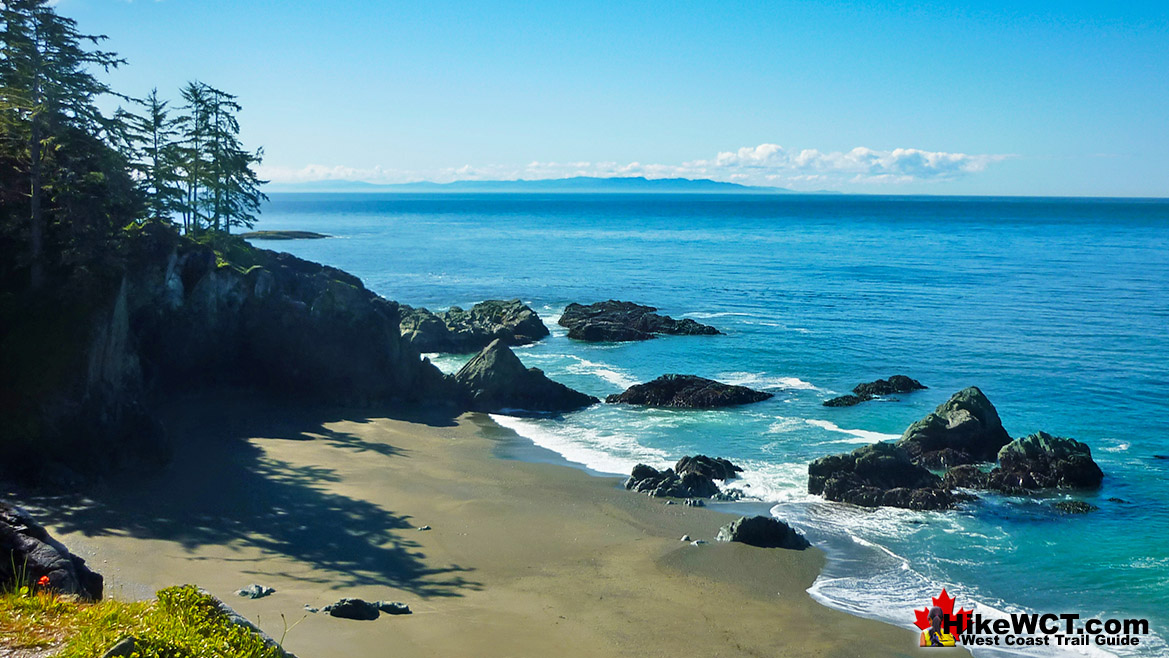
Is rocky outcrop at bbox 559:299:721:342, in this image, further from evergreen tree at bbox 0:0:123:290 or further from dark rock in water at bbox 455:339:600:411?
evergreen tree at bbox 0:0:123:290

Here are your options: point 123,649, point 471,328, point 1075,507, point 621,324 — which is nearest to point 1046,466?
point 1075,507

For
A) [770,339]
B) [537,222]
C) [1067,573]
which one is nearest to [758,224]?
[537,222]

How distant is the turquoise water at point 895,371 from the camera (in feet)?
64.1

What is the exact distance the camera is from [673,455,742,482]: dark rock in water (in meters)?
25.3

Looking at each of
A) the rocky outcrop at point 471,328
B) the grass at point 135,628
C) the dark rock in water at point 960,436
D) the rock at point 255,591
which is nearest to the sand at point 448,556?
the rock at point 255,591

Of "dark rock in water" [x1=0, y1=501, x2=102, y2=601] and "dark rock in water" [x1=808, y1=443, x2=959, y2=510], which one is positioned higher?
"dark rock in water" [x1=0, y1=501, x2=102, y2=601]

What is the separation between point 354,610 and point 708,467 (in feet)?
41.7

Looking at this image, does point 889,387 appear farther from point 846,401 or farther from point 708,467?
point 708,467

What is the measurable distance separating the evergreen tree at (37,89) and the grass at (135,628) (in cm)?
1837

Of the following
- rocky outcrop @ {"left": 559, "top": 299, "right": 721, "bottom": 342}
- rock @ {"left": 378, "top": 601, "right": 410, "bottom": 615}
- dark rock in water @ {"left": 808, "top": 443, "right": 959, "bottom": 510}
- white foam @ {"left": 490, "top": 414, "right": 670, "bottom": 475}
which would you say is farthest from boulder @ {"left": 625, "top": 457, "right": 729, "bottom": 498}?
rocky outcrop @ {"left": 559, "top": 299, "right": 721, "bottom": 342}

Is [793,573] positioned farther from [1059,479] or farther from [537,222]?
[537,222]

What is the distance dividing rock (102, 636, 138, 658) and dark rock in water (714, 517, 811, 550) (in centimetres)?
1509

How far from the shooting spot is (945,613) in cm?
1683

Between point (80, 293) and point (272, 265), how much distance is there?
23173 mm
